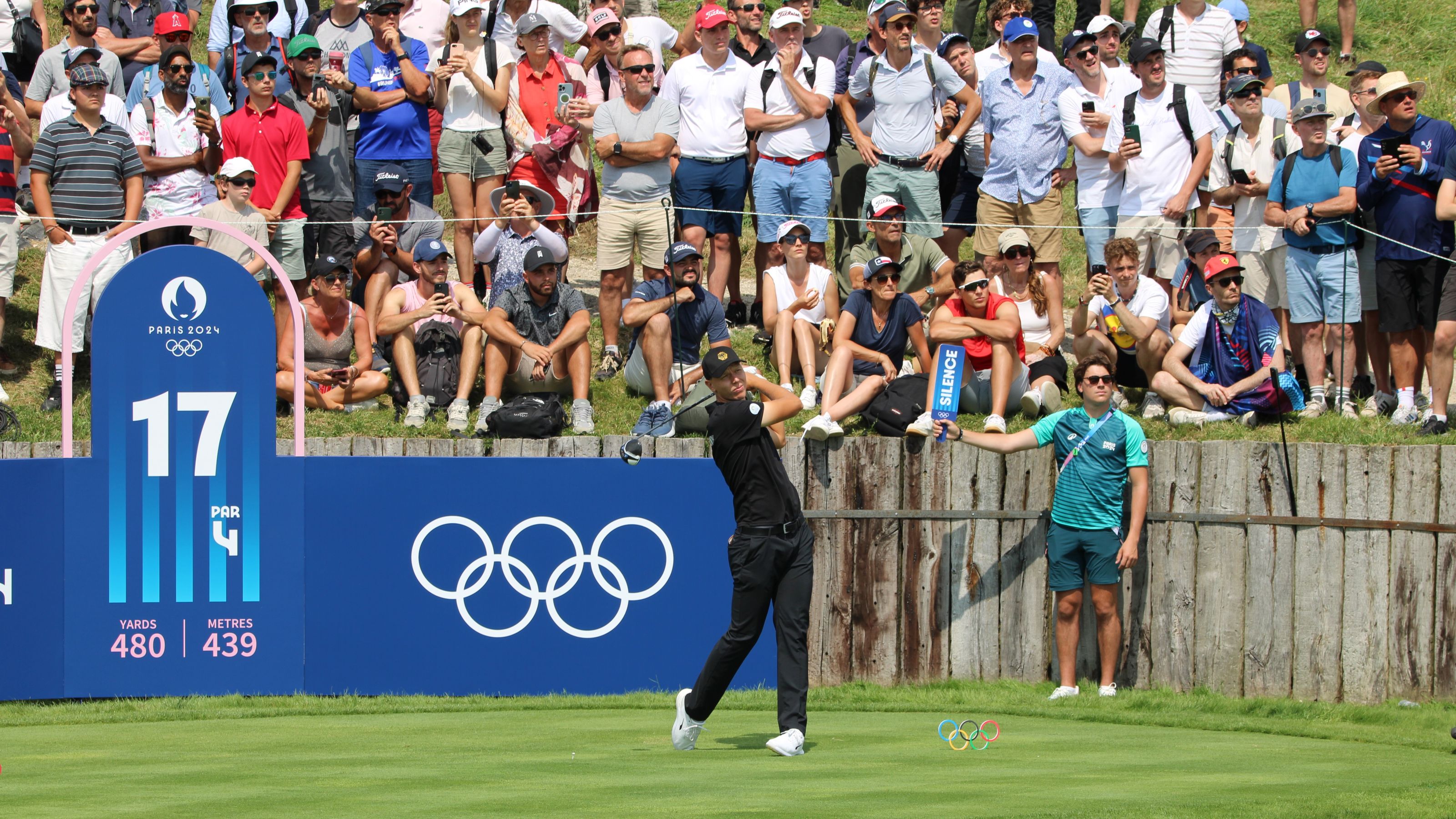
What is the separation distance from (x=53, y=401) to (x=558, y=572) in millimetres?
4665

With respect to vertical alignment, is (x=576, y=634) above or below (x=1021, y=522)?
below

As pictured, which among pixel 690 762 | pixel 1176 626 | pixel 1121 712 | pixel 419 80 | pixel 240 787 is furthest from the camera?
pixel 419 80

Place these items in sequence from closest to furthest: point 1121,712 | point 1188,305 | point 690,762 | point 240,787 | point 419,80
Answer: point 240,787, point 690,762, point 1121,712, point 1188,305, point 419,80

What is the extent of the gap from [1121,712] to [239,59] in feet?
30.8

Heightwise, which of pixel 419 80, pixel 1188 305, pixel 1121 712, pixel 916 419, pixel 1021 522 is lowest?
pixel 1121 712

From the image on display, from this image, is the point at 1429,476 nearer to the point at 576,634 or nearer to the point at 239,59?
the point at 576,634

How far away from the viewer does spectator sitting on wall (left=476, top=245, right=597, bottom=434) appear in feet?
38.3

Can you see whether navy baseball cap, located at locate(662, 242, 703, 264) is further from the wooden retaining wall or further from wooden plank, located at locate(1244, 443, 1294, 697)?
wooden plank, located at locate(1244, 443, 1294, 697)

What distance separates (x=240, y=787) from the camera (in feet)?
A: 22.0

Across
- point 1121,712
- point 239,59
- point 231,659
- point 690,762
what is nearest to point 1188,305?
point 1121,712

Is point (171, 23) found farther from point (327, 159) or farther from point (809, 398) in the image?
point (809, 398)

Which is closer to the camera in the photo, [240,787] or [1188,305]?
[240,787]

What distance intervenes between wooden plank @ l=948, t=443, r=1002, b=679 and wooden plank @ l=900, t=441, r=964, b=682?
4 centimetres

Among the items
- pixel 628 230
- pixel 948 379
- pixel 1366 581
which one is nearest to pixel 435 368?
pixel 628 230
